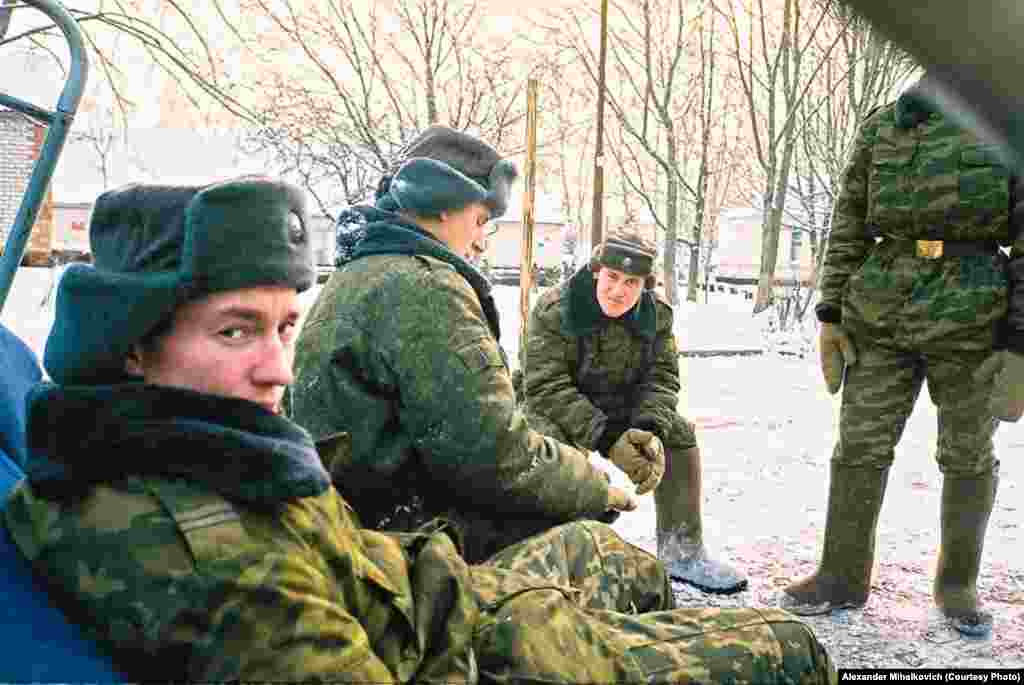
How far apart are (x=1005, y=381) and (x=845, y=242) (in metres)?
0.72

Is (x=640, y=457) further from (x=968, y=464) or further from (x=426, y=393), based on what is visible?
(x=426, y=393)

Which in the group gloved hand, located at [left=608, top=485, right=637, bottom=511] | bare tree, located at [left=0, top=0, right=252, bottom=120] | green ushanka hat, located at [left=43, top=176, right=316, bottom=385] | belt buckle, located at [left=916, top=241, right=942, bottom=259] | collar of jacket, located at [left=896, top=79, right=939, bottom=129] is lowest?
gloved hand, located at [left=608, top=485, right=637, bottom=511]

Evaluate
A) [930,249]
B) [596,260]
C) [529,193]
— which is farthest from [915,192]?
[529,193]

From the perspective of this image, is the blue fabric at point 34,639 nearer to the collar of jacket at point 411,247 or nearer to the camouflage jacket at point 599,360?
the collar of jacket at point 411,247

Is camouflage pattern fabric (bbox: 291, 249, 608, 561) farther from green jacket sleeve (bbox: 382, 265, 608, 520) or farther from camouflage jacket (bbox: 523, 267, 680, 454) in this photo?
camouflage jacket (bbox: 523, 267, 680, 454)

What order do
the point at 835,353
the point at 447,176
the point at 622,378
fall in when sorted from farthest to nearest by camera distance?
the point at 622,378 → the point at 835,353 → the point at 447,176

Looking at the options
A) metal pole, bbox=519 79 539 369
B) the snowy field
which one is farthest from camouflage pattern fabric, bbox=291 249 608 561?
metal pole, bbox=519 79 539 369

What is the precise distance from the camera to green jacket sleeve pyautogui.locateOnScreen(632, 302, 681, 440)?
3.91m

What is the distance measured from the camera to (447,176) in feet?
8.43

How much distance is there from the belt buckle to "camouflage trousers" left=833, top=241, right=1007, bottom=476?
2cm

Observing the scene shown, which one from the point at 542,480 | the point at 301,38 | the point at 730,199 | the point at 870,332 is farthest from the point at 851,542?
the point at 730,199

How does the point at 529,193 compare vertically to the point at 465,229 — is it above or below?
above

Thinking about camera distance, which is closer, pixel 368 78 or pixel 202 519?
pixel 202 519

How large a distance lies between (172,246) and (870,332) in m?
2.70
